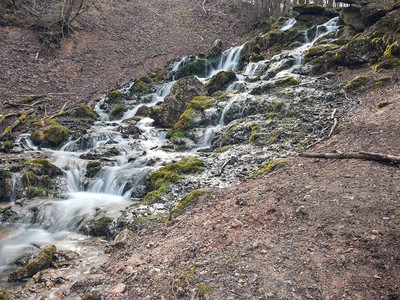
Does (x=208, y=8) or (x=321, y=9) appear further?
(x=208, y=8)

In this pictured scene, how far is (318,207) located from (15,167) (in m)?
10.6

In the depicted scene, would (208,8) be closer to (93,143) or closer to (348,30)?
(348,30)

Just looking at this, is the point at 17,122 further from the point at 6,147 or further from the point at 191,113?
the point at 191,113

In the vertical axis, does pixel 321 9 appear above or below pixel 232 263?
above

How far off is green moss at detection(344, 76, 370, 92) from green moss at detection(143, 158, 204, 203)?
6520 mm

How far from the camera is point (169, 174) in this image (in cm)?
869

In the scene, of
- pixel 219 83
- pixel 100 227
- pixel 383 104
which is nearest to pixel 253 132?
pixel 383 104

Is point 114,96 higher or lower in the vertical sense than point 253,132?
higher

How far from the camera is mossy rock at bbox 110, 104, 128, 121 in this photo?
18266 mm

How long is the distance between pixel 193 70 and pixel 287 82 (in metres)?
12.2

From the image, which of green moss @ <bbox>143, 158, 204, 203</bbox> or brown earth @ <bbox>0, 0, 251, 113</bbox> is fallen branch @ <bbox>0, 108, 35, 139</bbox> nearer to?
brown earth @ <bbox>0, 0, 251, 113</bbox>

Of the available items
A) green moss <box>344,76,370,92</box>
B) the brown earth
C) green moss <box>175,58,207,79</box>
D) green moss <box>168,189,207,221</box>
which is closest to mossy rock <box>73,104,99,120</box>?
the brown earth

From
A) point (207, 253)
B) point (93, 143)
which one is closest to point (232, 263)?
point (207, 253)

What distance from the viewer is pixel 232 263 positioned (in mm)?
3430
